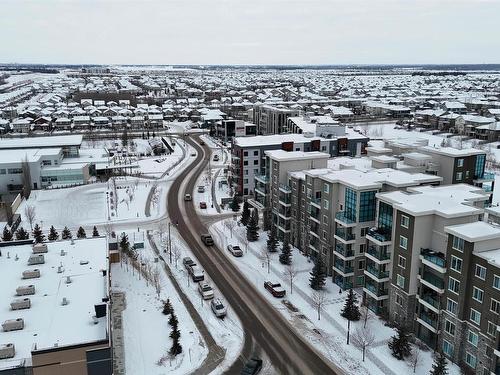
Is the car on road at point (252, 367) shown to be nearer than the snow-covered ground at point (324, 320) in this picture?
Yes

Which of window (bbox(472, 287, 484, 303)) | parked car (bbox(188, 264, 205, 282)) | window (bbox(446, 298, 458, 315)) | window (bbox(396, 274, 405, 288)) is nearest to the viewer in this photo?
window (bbox(472, 287, 484, 303))

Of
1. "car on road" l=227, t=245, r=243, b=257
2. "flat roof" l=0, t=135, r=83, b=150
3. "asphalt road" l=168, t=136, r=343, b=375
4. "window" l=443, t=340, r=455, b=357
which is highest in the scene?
"flat roof" l=0, t=135, r=83, b=150

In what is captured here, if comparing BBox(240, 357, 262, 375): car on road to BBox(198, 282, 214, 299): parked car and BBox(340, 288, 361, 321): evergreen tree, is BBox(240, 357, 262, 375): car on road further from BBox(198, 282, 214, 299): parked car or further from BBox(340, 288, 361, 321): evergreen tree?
BBox(198, 282, 214, 299): parked car

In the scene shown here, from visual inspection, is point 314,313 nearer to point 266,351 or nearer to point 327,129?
point 266,351

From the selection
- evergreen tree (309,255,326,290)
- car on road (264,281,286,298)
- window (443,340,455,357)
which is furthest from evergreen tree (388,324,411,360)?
car on road (264,281,286,298)

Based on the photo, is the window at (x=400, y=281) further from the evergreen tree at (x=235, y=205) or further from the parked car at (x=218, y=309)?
the evergreen tree at (x=235, y=205)

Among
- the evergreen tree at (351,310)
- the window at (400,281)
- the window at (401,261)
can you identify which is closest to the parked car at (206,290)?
the evergreen tree at (351,310)

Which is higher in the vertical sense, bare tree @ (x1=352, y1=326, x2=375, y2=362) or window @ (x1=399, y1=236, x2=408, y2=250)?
window @ (x1=399, y1=236, x2=408, y2=250)

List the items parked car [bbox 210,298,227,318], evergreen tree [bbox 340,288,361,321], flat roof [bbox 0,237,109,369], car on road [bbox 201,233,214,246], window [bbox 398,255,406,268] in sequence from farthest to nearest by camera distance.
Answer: car on road [bbox 201,233,214,246] < parked car [bbox 210,298,227,318] < evergreen tree [bbox 340,288,361,321] < window [bbox 398,255,406,268] < flat roof [bbox 0,237,109,369]
